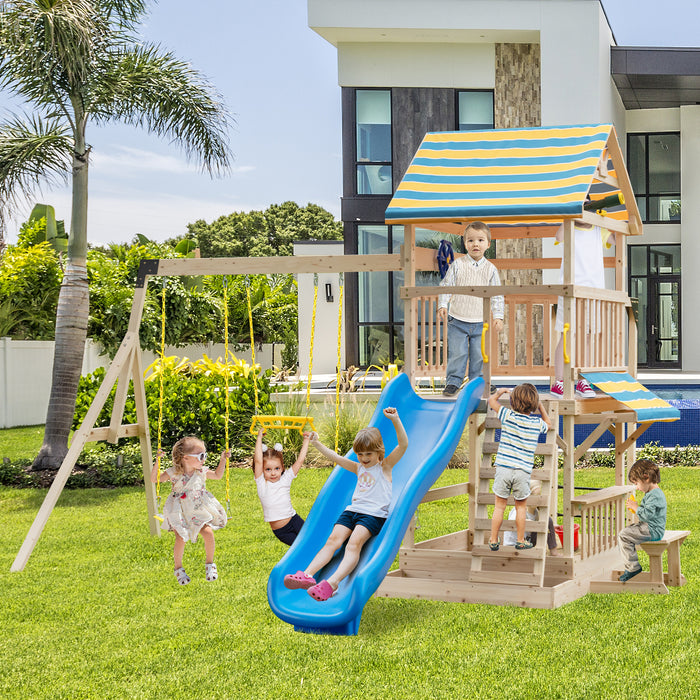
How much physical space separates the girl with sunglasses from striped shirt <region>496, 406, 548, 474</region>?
2.05 metres

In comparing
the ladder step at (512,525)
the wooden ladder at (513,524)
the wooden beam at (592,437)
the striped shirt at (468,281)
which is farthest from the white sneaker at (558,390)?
the ladder step at (512,525)

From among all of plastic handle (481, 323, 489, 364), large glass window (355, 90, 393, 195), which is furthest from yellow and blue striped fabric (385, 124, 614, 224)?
large glass window (355, 90, 393, 195)

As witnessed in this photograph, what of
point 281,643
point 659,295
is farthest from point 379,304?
point 281,643

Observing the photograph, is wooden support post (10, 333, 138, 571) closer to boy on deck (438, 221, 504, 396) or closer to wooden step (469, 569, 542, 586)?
boy on deck (438, 221, 504, 396)

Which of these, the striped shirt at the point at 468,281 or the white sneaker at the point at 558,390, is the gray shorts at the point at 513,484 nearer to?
the white sneaker at the point at 558,390

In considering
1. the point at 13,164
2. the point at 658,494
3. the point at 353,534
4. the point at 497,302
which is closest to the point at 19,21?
the point at 13,164

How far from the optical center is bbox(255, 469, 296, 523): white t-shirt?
722 centimetres

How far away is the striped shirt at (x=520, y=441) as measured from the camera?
7188mm

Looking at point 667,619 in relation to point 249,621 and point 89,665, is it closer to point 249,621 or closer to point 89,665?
point 249,621

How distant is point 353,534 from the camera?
670cm

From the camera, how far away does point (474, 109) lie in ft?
80.1

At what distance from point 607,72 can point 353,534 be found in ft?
61.3

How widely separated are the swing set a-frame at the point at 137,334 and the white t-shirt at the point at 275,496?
1.69 m

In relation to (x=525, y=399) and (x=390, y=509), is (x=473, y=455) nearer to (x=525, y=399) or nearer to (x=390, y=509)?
(x=525, y=399)
